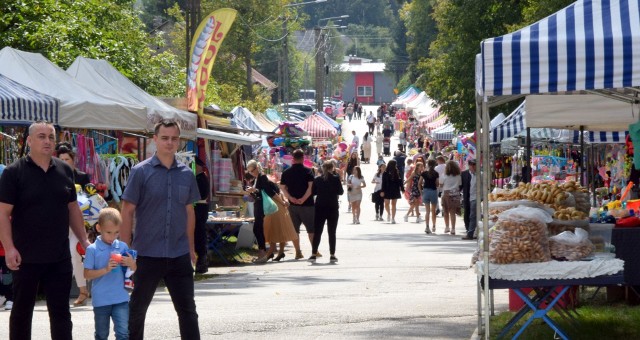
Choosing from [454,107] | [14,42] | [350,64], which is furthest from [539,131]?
[350,64]

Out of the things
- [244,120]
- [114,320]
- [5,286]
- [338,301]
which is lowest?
[338,301]

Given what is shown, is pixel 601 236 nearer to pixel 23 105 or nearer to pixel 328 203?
pixel 23 105

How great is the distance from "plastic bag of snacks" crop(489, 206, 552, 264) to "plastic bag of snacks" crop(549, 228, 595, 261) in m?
0.09

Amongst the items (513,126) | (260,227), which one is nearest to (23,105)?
(260,227)

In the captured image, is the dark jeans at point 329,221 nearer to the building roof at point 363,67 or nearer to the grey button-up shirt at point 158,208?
the grey button-up shirt at point 158,208

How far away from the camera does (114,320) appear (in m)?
8.43

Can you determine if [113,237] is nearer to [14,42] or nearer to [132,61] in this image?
[14,42]

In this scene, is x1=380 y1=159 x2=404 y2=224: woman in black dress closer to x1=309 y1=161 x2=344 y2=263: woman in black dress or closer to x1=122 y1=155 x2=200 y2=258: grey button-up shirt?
x1=309 y1=161 x2=344 y2=263: woman in black dress

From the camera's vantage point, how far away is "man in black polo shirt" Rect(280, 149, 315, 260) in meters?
19.6

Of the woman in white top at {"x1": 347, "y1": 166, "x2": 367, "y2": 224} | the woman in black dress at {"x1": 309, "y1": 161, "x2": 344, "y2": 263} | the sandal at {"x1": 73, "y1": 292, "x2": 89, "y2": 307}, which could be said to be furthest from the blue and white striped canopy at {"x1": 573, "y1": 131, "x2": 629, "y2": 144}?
the sandal at {"x1": 73, "y1": 292, "x2": 89, "y2": 307}

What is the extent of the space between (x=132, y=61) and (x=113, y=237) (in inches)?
975

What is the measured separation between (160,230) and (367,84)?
151 metres

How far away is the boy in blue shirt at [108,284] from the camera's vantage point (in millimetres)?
8359

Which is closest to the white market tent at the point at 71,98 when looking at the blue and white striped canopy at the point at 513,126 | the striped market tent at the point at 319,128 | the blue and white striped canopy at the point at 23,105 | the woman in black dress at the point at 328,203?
the blue and white striped canopy at the point at 23,105
